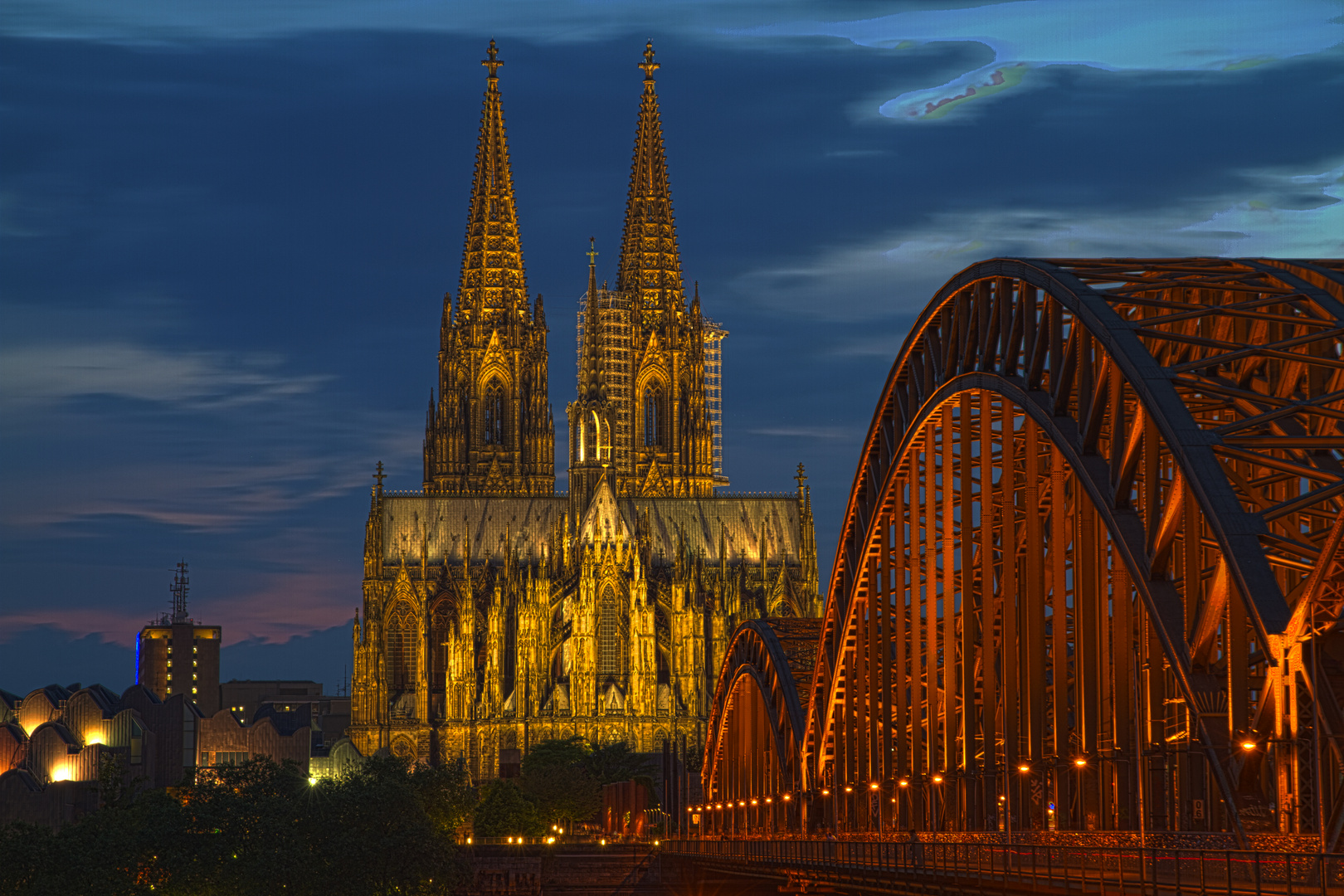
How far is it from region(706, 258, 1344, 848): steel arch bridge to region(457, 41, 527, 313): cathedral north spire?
123m

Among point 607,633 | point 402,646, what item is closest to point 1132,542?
point 607,633

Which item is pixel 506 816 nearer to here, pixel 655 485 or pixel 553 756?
pixel 553 756

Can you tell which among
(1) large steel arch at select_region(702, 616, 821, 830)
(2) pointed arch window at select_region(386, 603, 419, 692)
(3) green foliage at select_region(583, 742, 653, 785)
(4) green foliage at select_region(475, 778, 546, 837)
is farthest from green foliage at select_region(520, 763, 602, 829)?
(1) large steel arch at select_region(702, 616, 821, 830)

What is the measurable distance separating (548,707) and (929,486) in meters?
103

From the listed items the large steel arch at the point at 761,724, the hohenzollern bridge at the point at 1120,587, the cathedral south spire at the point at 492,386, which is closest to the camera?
the hohenzollern bridge at the point at 1120,587

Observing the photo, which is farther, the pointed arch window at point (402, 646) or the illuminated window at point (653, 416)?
the illuminated window at point (653, 416)

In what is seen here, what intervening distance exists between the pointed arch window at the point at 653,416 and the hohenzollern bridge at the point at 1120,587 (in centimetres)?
11988

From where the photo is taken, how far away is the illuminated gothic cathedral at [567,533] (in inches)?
5714

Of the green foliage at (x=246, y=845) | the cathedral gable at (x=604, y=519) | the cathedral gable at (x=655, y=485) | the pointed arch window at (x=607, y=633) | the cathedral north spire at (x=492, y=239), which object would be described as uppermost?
the cathedral north spire at (x=492, y=239)

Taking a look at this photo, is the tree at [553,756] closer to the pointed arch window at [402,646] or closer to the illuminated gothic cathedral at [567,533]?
the illuminated gothic cathedral at [567,533]

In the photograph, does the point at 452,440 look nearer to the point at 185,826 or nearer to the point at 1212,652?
the point at 185,826

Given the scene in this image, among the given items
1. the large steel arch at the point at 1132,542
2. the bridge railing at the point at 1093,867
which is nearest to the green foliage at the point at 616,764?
the large steel arch at the point at 1132,542

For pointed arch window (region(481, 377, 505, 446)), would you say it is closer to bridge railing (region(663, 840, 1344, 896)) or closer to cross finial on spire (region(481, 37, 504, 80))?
cross finial on spire (region(481, 37, 504, 80))

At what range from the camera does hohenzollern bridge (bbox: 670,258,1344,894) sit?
85.0 feet
